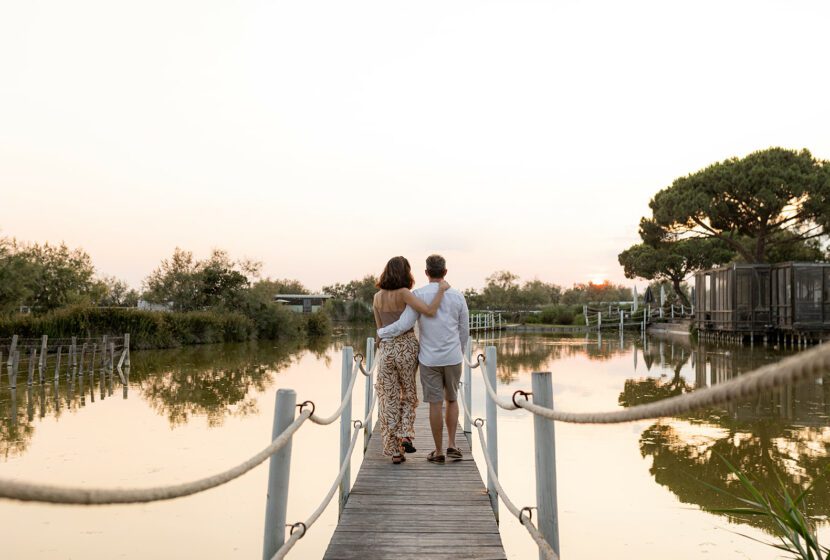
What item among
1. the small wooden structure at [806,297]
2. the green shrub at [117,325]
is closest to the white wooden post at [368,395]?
the green shrub at [117,325]

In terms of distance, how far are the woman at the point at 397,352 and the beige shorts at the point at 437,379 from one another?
0.70ft

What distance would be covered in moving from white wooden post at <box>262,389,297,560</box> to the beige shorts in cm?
299

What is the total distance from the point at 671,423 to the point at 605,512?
4.89 meters

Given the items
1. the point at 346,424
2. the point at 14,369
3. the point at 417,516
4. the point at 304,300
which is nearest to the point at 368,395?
the point at 346,424

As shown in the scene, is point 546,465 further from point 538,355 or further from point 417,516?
point 538,355

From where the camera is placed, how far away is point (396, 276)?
592 centimetres

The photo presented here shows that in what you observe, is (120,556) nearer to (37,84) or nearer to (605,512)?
(605,512)

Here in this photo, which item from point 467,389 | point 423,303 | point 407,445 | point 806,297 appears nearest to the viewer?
point 423,303

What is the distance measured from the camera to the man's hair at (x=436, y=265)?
589cm

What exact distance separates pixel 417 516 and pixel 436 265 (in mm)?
2132

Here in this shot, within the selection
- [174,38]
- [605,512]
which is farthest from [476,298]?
[605,512]

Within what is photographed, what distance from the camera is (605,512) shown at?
672 centimetres

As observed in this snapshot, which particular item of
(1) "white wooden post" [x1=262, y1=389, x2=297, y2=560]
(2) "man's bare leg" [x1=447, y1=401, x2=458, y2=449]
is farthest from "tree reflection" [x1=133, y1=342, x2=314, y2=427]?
(1) "white wooden post" [x1=262, y1=389, x2=297, y2=560]

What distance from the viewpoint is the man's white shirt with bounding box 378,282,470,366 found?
5.84 meters
